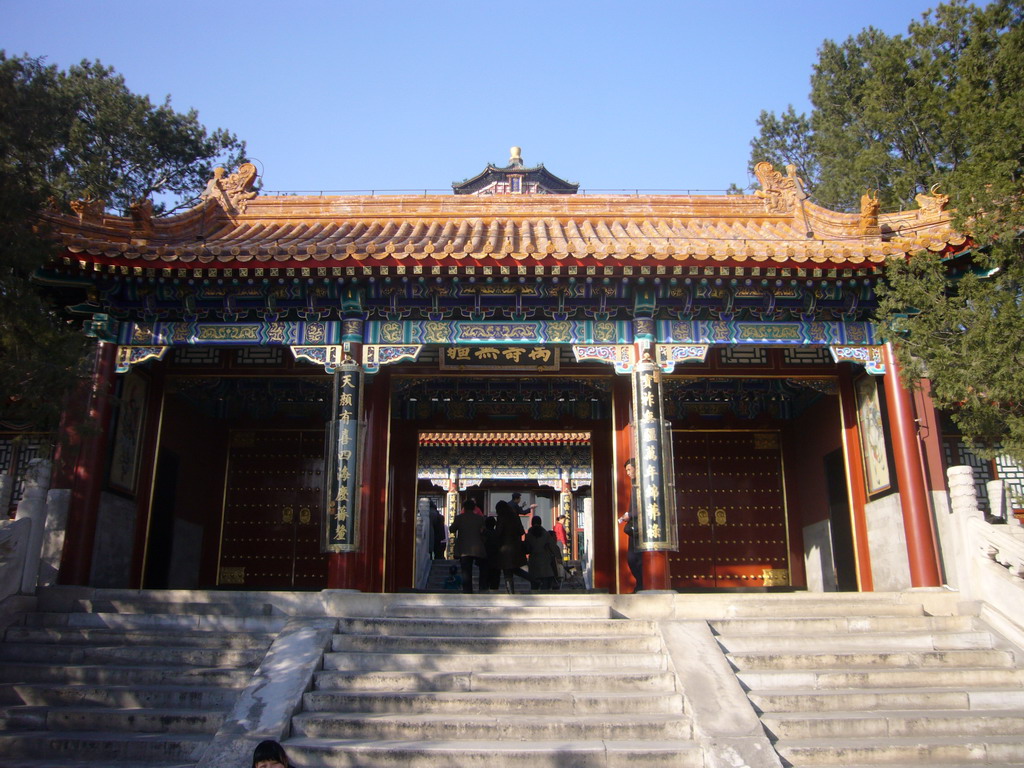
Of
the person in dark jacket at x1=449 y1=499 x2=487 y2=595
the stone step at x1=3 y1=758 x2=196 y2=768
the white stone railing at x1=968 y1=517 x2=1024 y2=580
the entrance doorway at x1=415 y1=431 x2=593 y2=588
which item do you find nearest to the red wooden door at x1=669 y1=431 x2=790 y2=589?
the person in dark jacket at x1=449 y1=499 x2=487 y2=595

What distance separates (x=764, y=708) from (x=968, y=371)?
3.27m

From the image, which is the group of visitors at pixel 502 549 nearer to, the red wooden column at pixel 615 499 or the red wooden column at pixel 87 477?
the red wooden column at pixel 615 499

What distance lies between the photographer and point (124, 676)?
21.9 feet

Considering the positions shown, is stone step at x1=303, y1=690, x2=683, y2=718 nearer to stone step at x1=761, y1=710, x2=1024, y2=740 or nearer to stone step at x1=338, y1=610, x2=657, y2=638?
stone step at x1=761, y1=710, x2=1024, y2=740

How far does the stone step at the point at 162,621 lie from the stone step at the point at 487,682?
4.31 ft

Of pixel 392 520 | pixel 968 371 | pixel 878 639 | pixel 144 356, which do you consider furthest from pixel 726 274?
pixel 144 356

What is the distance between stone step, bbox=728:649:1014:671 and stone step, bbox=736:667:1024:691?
0.13 meters

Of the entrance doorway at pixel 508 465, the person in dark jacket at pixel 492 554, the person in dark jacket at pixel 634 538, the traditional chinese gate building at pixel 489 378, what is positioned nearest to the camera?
the traditional chinese gate building at pixel 489 378

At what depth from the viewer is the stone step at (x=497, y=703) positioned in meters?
6.13

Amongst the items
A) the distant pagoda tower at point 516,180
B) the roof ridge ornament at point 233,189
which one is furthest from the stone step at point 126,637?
the distant pagoda tower at point 516,180

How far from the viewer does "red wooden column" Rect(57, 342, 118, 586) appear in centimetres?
884

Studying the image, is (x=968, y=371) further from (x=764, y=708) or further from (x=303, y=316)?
(x=303, y=316)

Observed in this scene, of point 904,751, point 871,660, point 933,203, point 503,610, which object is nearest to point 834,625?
point 871,660

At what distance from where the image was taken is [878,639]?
289 inches
